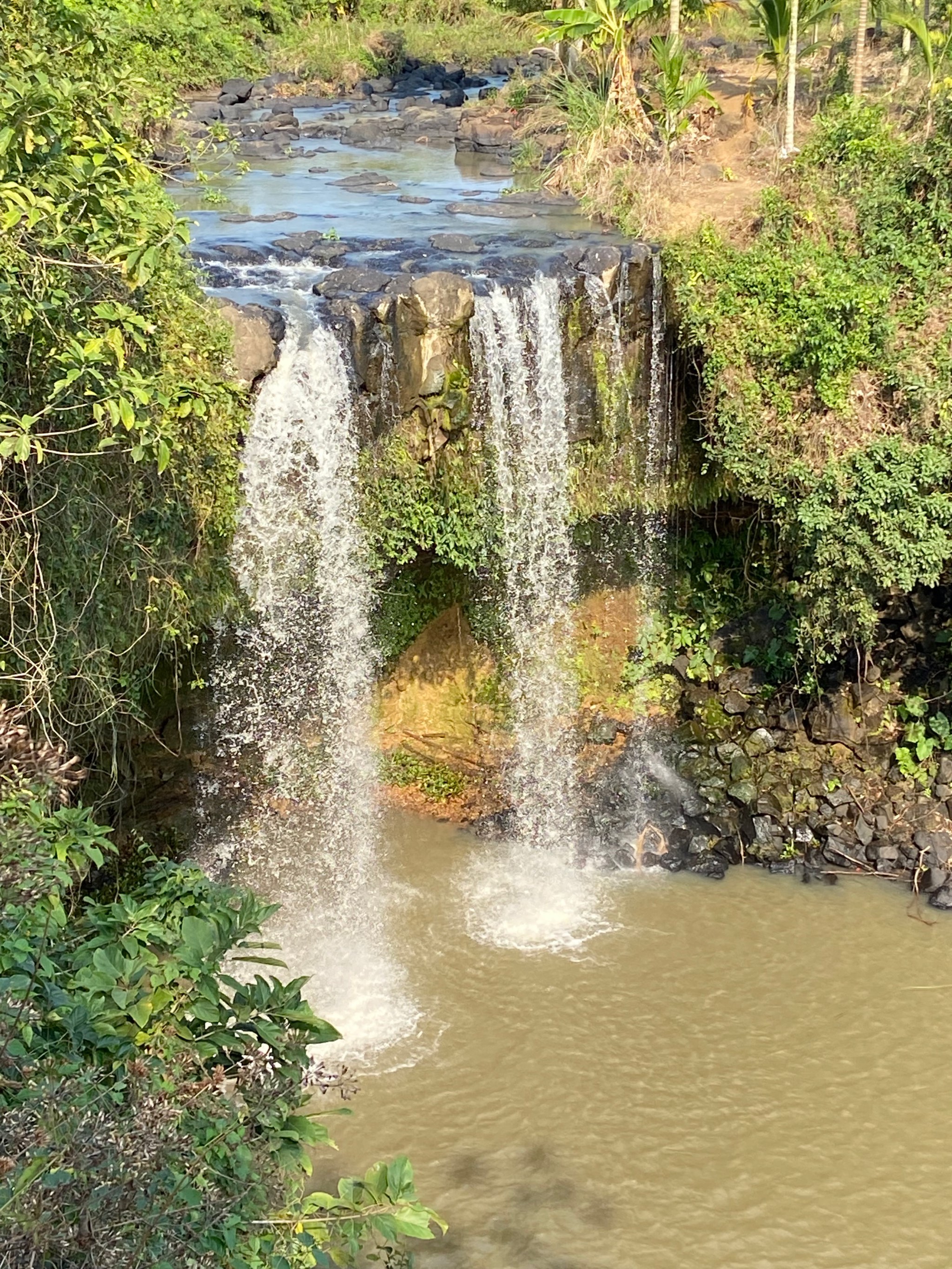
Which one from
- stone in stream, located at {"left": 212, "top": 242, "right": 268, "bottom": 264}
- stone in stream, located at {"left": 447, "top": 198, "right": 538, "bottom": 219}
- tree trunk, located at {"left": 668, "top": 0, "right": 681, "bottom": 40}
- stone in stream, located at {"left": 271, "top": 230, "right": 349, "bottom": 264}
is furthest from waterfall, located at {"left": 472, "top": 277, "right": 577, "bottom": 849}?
tree trunk, located at {"left": 668, "top": 0, "right": 681, "bottom": 40}

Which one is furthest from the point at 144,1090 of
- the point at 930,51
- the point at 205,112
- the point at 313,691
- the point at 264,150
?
the point at 205,112

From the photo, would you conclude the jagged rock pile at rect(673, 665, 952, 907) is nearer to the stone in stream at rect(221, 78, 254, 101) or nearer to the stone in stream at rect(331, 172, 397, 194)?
the stone in stream at rect(331, 172, 397, 194)

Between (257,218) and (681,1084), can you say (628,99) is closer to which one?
(257,218)

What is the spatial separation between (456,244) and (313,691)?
4.29m

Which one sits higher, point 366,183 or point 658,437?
point 366,183

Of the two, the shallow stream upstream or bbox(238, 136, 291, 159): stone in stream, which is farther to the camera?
bbox(238, 136, 291, 159): stone in stream

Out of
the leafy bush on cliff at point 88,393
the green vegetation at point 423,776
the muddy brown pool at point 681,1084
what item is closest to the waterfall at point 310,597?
the green vegetation at point 423,776

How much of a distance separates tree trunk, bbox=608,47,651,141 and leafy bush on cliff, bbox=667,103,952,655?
3.95 m

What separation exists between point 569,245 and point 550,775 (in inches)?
187

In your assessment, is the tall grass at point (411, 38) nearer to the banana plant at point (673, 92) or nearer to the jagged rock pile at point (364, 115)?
the jagged rock pile at point (364, 115)

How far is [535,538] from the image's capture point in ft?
29.6

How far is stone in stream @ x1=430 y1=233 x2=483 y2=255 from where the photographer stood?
9.86 meters

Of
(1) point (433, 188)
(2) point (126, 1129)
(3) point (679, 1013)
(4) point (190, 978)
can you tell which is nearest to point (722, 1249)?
(3) point (679, 1013)

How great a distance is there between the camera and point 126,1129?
266 centimetres
